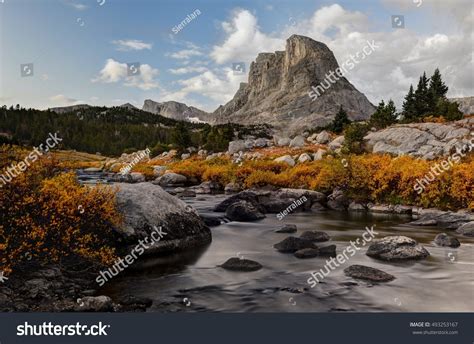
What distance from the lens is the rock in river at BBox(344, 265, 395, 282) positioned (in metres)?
11.7

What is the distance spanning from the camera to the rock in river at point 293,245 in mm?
15188

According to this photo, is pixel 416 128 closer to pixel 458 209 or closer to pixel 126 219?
pixel 458 209

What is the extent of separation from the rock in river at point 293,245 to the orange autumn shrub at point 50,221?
6.24 metres

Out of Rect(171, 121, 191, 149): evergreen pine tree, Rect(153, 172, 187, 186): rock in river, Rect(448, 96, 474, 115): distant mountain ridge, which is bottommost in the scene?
Rect(153, 172, 187, 186): rock in river

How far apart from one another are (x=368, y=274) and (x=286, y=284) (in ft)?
8.09

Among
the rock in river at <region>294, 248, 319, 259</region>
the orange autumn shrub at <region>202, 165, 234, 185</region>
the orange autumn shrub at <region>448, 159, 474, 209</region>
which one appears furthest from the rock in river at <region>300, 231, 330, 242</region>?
the orange autumn shrub at <region>202, 165, 234, 185</region>

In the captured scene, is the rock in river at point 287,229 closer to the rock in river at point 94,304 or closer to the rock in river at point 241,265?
the rock in river at point 241,265

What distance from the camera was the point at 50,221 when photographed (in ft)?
35.7

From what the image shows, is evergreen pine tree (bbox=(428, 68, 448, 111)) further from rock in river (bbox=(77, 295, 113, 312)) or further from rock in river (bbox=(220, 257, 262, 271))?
rock in river (bbox=(77, 295, 113, 312))

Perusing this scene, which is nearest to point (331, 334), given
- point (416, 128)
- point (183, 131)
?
point (416, 128)

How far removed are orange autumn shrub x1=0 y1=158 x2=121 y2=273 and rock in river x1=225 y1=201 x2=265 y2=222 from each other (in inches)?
397

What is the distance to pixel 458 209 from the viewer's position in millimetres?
22438

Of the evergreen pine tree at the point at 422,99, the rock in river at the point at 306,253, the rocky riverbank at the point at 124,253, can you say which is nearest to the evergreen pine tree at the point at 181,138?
the evergreen pine tree at the point at 422,99

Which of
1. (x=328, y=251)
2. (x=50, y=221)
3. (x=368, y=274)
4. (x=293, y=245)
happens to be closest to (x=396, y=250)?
(x=328, y=251)
